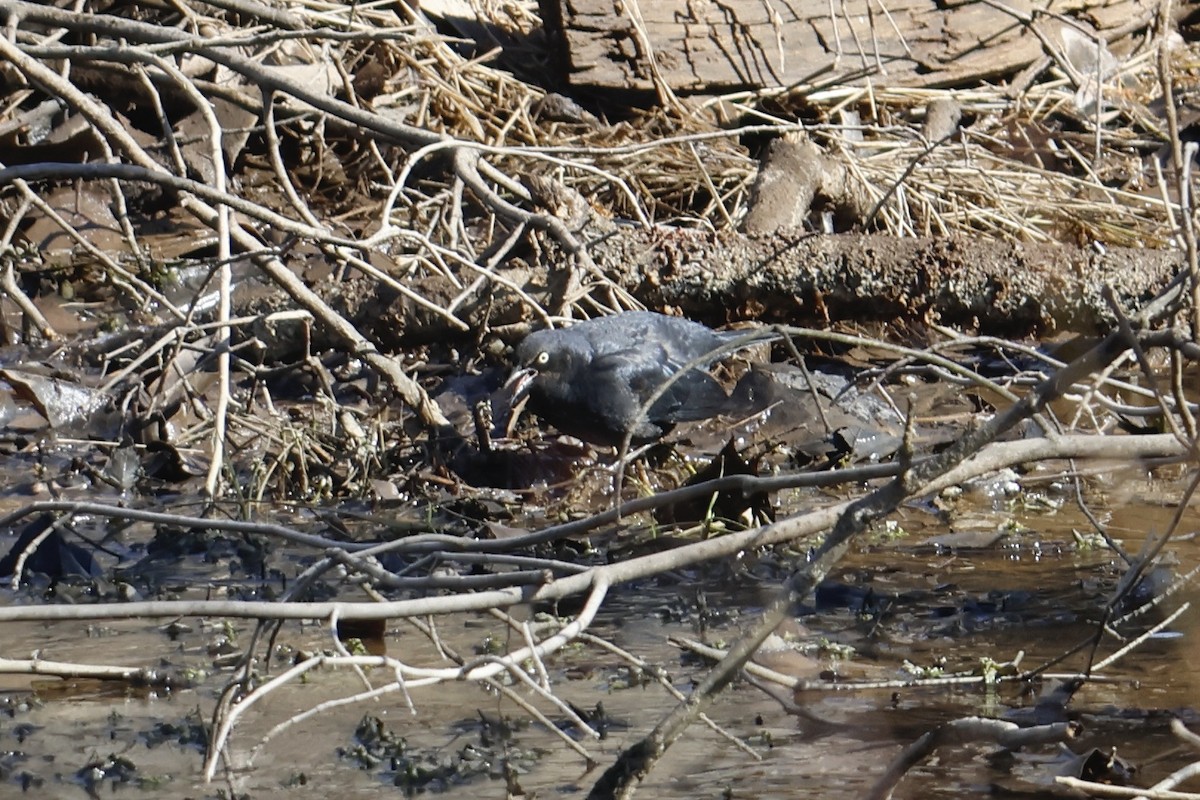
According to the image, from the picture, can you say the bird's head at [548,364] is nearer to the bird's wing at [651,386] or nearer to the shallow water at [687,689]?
the bird's wing at [651,386]

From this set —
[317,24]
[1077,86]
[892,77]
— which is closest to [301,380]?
[317,24]

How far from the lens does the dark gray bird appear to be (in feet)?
16.7

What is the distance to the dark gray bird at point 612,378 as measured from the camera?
509cm

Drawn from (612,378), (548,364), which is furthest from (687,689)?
(548,364)

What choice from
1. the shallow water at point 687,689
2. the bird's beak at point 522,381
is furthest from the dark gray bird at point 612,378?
the shallow water at point 687,689

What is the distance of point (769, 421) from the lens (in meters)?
5.47

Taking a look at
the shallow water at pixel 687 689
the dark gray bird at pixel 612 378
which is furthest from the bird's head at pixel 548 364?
the shallow water at pixel 687 689

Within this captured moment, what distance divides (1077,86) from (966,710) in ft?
20.4

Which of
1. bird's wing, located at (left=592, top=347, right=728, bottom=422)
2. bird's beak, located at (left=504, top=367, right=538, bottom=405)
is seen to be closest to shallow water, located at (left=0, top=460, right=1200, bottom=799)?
bird's wing, located at (left=592, top=347, right=728, bottom=422)

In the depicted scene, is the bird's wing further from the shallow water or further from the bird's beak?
the shallow water

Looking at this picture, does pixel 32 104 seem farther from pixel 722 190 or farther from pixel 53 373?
pixel 722 190

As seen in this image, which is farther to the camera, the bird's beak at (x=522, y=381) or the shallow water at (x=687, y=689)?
the bird's beak at (x=522, y=381)

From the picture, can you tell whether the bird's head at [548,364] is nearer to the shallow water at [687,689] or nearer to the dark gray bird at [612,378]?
the dark gray bird at [612,378]

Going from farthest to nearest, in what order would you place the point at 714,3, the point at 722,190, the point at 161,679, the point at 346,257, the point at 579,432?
the point at 714,3 < the point at 722,190 < the point at 579,432 < the point at 346,257 < the point at 161,679
